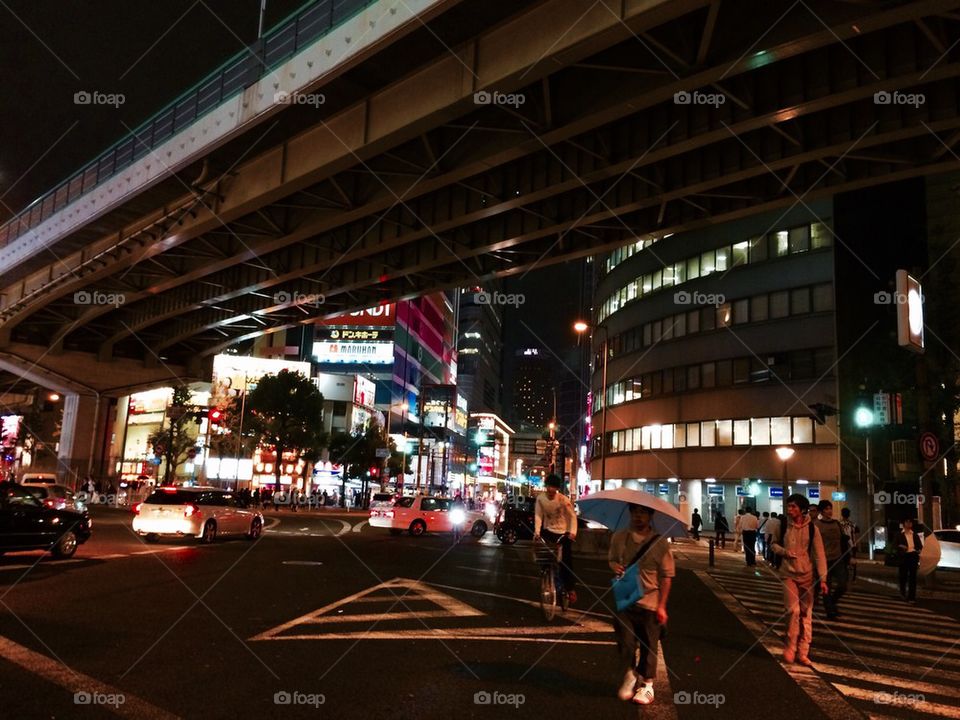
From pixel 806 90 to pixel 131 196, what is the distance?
69.2 ft

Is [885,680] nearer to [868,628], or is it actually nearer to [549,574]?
[549,574]

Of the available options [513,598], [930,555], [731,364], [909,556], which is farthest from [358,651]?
[731,364]

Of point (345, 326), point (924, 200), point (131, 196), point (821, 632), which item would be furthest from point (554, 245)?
point (345, 326)

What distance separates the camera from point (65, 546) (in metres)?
15.5

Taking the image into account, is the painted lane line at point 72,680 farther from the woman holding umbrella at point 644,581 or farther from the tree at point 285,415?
the tree at point 285,415

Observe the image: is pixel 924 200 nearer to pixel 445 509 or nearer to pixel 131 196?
pixel 445 509

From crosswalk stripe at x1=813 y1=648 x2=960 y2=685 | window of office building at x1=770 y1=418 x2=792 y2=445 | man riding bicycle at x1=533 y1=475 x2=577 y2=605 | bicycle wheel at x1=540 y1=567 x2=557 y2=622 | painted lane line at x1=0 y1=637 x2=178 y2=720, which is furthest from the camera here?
window of office building at x1=770 y1=418 x2=792 y2=445

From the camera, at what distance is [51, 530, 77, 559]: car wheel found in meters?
15.3

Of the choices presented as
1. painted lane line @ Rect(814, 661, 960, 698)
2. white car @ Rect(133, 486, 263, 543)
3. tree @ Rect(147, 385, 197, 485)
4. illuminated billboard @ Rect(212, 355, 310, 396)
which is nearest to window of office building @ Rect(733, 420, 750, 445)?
white car @ Rect(133, 486, 263, 543)

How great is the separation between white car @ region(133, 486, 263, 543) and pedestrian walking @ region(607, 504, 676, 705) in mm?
16371

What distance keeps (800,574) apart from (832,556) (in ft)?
13.8

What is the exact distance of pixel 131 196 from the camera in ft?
85.2

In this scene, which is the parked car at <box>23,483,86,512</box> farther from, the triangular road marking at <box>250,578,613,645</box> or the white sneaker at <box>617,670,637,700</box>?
the white sneaker at <box>617,670,637,700</box>

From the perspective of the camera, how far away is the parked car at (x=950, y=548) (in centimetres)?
2191
